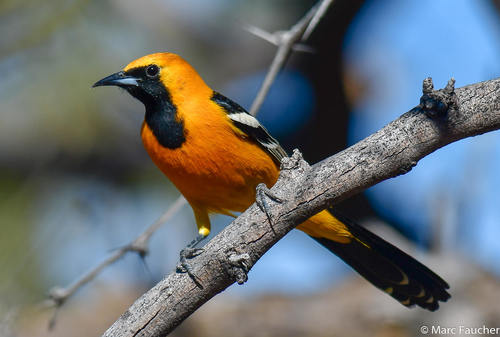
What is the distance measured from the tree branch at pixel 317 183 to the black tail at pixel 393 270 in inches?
58.7

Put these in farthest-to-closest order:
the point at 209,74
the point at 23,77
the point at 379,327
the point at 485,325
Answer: the point at 209,74 → the point at 379,327 → the point at 485,325 → the point at 23,77

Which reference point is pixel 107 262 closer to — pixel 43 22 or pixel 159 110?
pixel 159 110

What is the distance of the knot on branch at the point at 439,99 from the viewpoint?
2.62m

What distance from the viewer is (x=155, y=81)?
14.2 ft

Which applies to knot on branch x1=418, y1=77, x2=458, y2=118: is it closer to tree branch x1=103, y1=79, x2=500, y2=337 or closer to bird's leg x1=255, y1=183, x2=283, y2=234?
tree branch x1=103, y1=79, x2=500, y2=337

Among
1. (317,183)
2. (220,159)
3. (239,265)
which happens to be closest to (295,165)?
(317,183)

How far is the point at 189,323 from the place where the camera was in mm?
8914

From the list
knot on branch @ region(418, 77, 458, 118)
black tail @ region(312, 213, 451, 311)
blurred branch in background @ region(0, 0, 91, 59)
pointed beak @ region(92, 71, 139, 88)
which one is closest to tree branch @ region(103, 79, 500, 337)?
knot on branch @ region(418, 77, 458, 118)

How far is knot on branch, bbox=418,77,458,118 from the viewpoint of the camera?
262cm

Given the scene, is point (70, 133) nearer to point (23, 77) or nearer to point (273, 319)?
point (23, 77)

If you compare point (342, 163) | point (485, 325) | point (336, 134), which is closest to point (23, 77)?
point (342, 163)

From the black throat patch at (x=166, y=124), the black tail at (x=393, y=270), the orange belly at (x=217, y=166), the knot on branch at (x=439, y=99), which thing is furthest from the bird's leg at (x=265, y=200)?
the black tail at (x=393, y=270)

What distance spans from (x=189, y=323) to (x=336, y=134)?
4.04 metres

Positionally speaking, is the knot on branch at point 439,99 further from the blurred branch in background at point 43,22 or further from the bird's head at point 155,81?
the blurred branch in background at point 43,22
